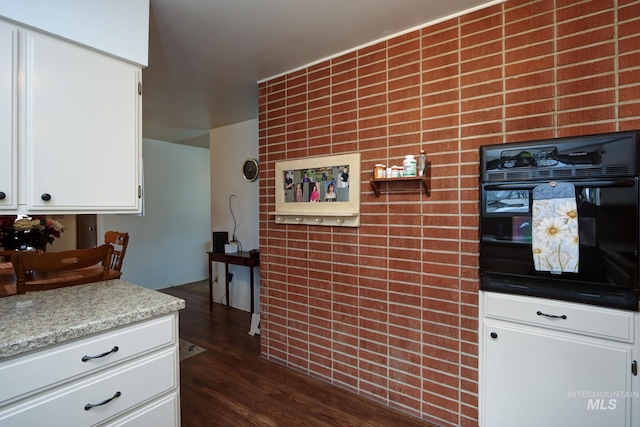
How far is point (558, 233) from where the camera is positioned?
1420mm

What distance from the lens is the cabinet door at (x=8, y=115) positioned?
45.7 inches

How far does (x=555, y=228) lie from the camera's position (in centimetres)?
142

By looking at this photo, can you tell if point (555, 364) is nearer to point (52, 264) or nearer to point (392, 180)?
point (392, 180)

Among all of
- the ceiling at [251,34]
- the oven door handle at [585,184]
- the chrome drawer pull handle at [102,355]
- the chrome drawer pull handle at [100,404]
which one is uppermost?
the ceiling at [251,34]

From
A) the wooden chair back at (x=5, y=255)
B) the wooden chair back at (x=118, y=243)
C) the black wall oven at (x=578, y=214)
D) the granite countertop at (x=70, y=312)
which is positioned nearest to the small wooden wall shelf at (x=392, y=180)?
the black wall oven at (x=578, y=214)

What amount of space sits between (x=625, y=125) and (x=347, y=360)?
2.06m

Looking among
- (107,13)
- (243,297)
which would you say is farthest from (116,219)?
(107,13)

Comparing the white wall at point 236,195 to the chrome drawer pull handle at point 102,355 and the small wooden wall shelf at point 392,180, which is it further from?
the chrome drawer pull handle at point 102,355

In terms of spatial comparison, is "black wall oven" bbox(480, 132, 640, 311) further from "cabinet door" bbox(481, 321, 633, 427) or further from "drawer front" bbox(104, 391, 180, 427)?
"drawer front" bbox(104, 391, 180, 427)

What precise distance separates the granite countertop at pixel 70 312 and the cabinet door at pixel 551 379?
165cm

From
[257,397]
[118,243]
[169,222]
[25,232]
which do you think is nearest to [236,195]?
[118,243]

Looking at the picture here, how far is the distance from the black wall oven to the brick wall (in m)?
0.11

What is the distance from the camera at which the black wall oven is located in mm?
1288

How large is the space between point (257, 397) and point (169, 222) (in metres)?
3.82
